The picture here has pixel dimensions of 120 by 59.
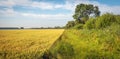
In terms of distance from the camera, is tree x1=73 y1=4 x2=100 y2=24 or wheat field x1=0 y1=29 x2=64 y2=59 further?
tree x1=73 y1=4 x2=100 y2=24

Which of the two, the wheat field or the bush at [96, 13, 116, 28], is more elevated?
the bush at [96, 13, 116, 28]

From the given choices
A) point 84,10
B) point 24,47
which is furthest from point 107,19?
point 84,10

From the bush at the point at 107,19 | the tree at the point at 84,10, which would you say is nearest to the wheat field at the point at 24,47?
the bush at the point at 107,19

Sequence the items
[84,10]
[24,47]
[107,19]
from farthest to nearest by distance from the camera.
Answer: [84,10] → [107,19] → [24,47]

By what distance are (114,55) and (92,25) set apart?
20253 millimetres

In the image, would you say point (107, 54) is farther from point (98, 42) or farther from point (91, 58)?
point (98, 42)

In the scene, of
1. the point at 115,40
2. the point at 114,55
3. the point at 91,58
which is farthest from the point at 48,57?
the point at 115,40

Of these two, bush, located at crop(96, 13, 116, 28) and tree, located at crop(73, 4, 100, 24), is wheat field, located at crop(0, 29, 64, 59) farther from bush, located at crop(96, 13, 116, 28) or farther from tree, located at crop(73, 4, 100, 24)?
tree, located at crop(73, 4, 100, 24)

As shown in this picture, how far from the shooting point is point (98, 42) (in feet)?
44.8

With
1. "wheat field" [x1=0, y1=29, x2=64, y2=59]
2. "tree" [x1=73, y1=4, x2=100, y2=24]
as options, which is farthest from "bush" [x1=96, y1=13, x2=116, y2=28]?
"tree" [x1=73, y1=4, x2=100, y2=24]

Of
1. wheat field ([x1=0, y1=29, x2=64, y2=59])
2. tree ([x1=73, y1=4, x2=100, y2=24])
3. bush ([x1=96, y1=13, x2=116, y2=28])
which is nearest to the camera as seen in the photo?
wheat field ([x1=0, y1=29, x2=64, y2=59])

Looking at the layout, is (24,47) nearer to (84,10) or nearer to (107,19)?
(107,19)

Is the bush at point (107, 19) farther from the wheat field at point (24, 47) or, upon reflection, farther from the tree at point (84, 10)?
the tree at point (84, 10)

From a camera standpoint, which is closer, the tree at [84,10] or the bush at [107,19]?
the bush at [107,19]
